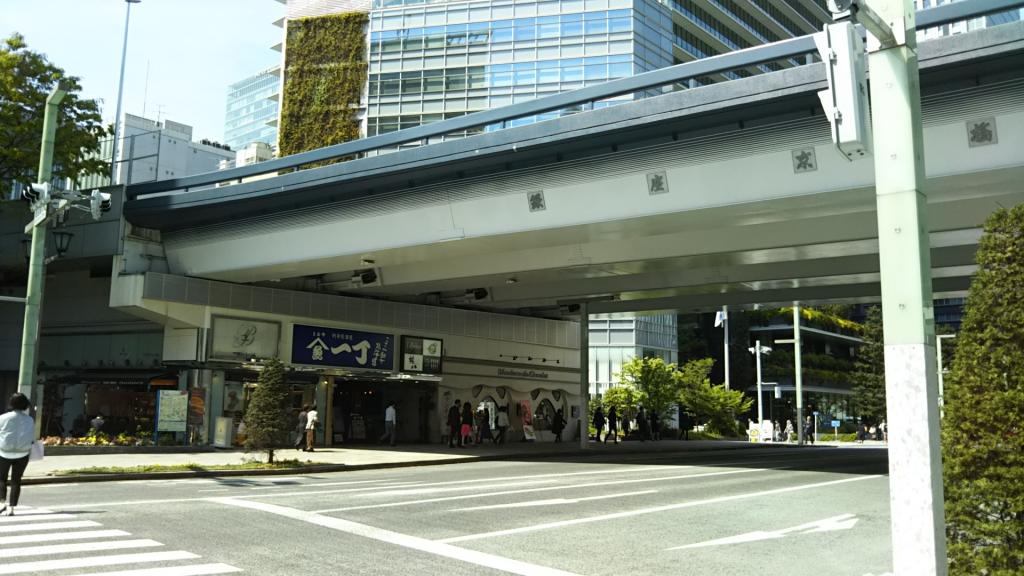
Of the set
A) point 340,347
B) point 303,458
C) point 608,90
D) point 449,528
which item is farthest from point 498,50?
point 449,528

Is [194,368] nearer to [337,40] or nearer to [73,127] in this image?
[73,127]

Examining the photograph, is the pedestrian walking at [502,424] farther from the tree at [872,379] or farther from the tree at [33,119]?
the tree at [872,379]

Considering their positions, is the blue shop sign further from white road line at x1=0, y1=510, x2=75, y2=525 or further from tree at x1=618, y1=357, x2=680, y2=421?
tree at x1=618, y1=357, x2=680, y2=421

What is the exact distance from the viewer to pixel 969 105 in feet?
49.2

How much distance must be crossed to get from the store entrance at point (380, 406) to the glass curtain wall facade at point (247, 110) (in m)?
139

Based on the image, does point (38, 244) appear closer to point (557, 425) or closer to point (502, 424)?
point (502, 424)

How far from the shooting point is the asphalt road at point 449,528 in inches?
356

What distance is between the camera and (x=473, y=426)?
36.5 m

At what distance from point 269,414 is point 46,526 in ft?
34.7

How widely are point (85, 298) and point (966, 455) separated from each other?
33.5 meters

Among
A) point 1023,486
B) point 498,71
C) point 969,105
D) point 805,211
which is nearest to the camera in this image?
point 1023,486

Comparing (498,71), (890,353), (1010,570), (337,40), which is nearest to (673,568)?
(1010,570)

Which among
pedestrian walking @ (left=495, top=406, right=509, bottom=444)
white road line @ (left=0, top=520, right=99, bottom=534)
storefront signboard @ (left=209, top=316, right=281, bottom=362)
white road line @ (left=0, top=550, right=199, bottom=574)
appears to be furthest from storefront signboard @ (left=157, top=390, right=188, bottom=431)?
white road line @ (left=0, top=550, right=199, bottom=574)

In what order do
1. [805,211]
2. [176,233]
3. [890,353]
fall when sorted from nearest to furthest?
1. [890,353]
2. [805,211]
3. [176,233]
